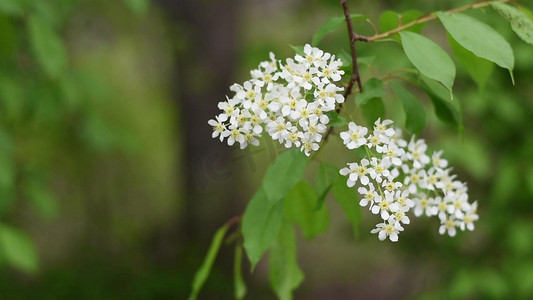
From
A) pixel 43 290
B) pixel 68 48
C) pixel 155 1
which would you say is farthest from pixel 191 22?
pixel 43 290

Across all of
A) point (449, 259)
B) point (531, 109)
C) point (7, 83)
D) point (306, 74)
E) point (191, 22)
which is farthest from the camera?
point (191, 22)

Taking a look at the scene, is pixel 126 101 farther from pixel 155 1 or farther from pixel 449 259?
pixel 449 259

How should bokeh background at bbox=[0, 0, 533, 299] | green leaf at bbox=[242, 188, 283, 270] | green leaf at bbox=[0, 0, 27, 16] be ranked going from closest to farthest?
green leaf at bbox=[242, 188, 283, 270] < green leaf at bbox=[0, 0, 27, 16] < bokeh background at bbox=[0, 0, 533, 299]

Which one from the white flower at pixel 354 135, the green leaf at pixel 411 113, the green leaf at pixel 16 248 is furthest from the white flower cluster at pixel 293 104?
the green leaf at pixel 16 248

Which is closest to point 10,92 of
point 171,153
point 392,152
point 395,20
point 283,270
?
point 283,270

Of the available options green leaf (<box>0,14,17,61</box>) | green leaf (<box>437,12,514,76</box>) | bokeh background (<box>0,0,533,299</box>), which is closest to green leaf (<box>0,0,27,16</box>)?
bokeh background (<box>0,0,533,299</box>)

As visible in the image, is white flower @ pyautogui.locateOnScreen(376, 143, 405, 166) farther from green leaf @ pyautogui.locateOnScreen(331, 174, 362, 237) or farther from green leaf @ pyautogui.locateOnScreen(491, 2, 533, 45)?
green leaf @ pyautogui.locateOnScreen(491, 2, 533, 45)
